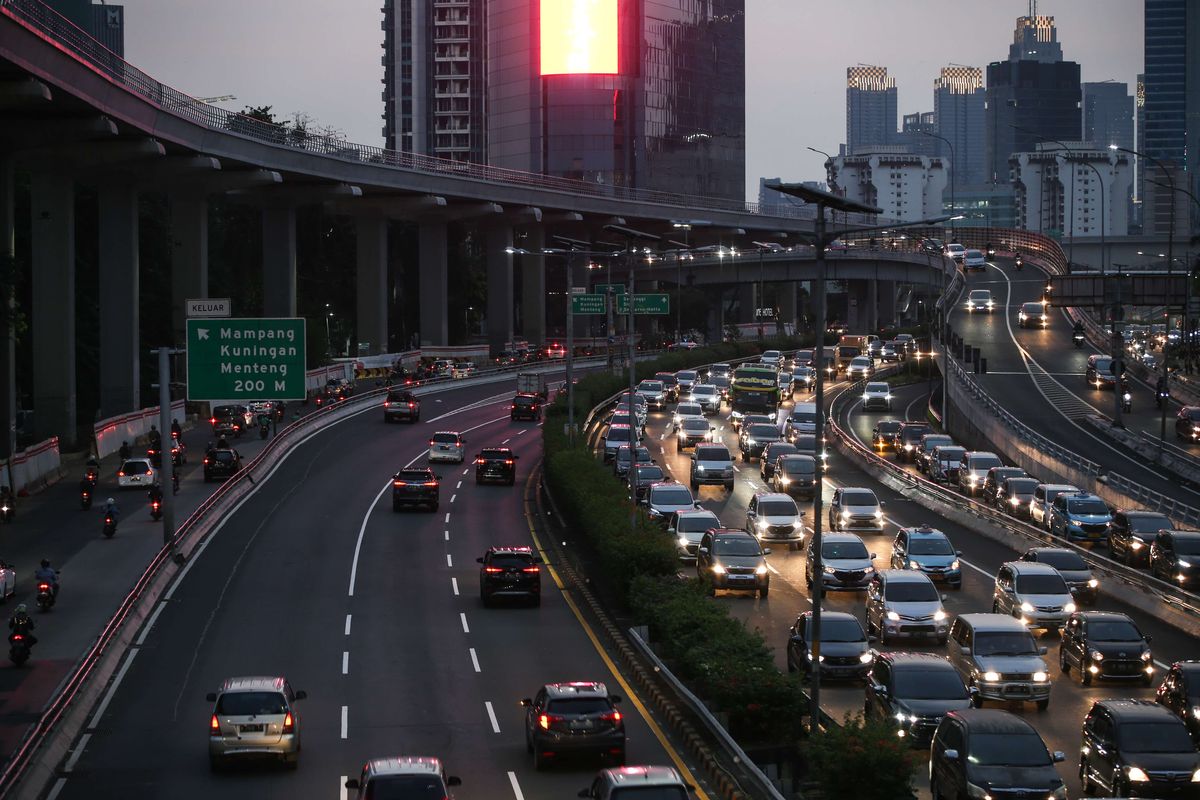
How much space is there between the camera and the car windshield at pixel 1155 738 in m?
20.5

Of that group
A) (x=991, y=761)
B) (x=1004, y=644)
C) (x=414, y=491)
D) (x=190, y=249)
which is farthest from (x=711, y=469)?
(x=190, y=249)

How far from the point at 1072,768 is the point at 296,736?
11.6 meters

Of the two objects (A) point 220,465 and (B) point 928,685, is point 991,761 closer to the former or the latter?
(B) point 928,685

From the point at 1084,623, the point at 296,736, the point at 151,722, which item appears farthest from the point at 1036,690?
the point at 151,722

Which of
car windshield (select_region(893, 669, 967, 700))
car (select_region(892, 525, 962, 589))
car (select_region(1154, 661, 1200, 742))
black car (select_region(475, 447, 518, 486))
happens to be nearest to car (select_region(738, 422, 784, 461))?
black car (select_region(475, 447, 518, 486))

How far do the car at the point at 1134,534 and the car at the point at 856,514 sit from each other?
7.34 m

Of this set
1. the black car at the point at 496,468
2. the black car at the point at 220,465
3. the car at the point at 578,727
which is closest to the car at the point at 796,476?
the black car at the point at 496,468

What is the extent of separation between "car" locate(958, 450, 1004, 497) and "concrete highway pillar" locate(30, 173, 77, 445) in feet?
130

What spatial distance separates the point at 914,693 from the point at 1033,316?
8557 centimetres

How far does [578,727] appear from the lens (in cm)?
2259

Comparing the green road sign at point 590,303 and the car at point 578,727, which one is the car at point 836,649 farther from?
the green road sign at point 590,303

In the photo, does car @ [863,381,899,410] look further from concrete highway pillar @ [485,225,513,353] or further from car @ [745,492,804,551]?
concrete highway pillar @ [485,225,513,353]

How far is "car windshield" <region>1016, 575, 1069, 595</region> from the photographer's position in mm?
33094

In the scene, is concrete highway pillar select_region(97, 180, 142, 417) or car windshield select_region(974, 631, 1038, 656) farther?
concrete highway pillar select_region(97, 180, 142, 417)
